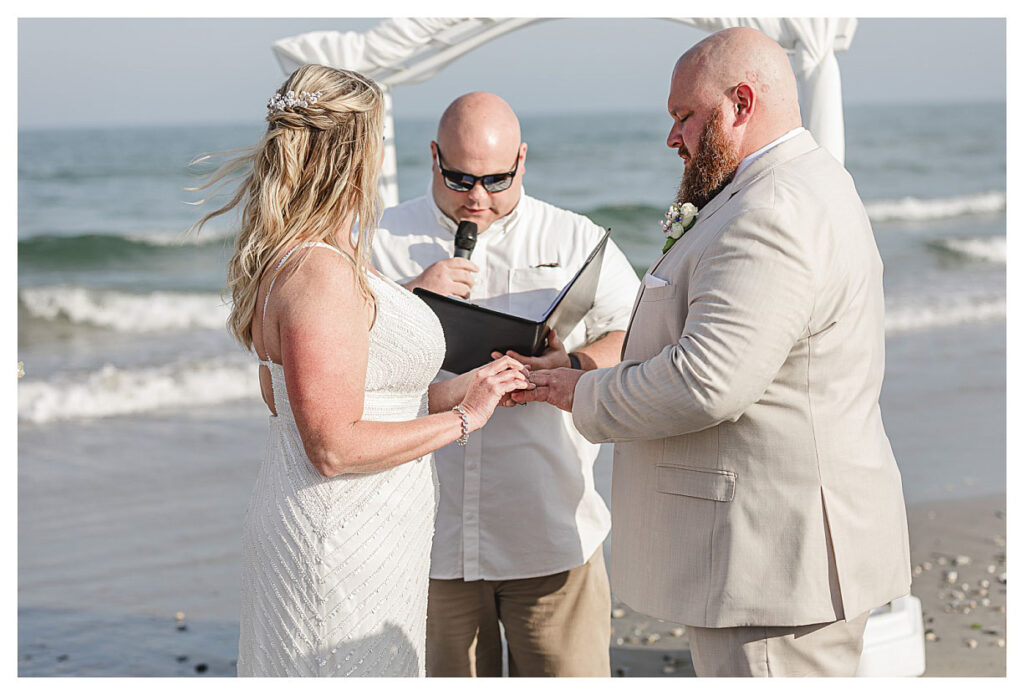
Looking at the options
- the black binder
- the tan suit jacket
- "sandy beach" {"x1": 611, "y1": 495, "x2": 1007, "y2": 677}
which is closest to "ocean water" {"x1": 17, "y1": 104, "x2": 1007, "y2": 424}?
the black binder

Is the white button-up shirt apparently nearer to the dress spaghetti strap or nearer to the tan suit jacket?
the tan suit jacket

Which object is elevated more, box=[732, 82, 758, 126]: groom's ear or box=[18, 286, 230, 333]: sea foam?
box=[732, 82, 758, 126]: groom's ear

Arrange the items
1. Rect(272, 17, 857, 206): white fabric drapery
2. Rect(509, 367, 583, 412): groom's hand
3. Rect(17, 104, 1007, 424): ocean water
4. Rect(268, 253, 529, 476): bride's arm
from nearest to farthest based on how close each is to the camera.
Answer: Rect(268, 253, 529, 476): bride's arm
Rect(509, 367, 583, 412): groom's hand
Rect(272, 17, 857, 206): white fabric drapery
Rect(17, 104, 1007, 424): ocean water

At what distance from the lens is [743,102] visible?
250cm

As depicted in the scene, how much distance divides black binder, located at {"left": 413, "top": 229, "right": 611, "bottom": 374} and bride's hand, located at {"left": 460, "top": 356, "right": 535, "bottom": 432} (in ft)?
0.24

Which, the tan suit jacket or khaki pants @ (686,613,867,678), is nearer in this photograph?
the tan suit jacket

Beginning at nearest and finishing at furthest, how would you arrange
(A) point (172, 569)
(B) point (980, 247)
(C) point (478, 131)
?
(C) point (478, 131)
(A) point (172, 569)
(B) point (980, 247)

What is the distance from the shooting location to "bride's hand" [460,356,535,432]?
2.70 m

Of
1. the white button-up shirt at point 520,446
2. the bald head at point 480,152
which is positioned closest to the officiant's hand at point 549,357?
the white button-up shirt at point 520,446

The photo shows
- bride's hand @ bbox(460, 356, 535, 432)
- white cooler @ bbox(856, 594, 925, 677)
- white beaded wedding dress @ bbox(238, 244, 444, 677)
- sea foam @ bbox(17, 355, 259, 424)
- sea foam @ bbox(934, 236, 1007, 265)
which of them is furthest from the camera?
sea foam @ bbox(934, 236, 1007, 265)

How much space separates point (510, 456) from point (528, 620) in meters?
0.58

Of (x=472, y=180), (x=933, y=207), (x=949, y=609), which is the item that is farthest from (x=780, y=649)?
(x=933, y=207)

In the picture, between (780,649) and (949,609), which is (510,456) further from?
(949,609)
